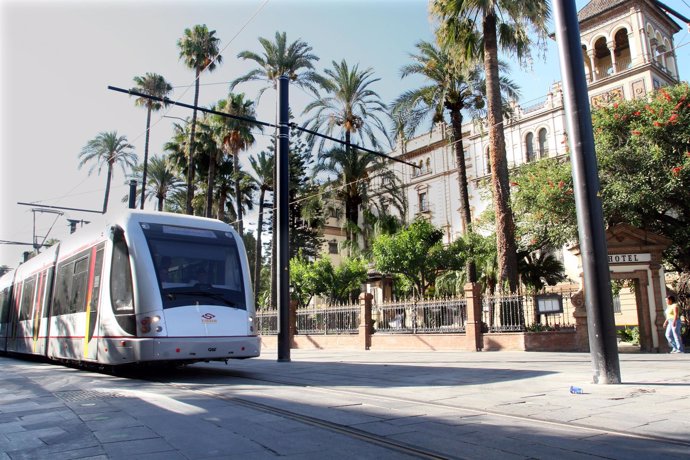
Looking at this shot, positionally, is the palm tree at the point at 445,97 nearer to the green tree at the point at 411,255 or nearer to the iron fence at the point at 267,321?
the green tree at the point at 411,255

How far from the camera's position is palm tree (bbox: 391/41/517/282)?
25469 millimetres

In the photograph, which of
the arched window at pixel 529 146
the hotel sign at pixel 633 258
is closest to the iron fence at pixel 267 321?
the hotel sign at pixel 633 258

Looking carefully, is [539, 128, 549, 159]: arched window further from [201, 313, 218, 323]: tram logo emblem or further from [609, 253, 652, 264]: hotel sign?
[201, 313, 218, 323]: tram logo emblem

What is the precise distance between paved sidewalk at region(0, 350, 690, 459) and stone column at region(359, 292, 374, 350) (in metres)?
12.0

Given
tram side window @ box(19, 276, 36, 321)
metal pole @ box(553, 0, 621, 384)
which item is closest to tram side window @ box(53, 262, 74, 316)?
tram side window @ box(19, 276, 36, 321)

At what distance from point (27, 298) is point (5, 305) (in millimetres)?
4373

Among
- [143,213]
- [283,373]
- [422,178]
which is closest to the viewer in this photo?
[143,213]

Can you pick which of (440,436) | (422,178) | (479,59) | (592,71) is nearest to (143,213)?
(440,436)

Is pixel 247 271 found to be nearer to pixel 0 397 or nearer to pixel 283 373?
pixel 283 373

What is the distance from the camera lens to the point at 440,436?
5.45 m

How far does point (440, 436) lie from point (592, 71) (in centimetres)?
3836

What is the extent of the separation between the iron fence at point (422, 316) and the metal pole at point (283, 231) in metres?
6.78

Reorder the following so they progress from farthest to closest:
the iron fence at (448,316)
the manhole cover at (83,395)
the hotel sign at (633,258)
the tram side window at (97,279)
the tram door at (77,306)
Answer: the iron fence at (448,316) < the hotel sign at (633,258) < the tram door at (77,306) < the tram side window at (97,279) < the manhole cover at (83,395)

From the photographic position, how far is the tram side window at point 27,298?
679 inches
